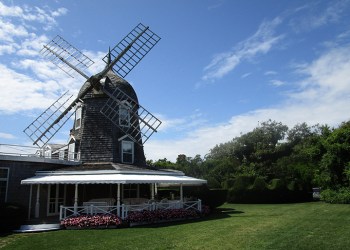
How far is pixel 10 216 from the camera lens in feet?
51.0

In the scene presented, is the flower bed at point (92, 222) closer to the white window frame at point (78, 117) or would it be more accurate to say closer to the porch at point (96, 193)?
the porch at point (96, 193)

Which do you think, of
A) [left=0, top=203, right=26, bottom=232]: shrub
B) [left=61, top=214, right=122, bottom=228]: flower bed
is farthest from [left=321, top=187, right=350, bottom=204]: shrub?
[left=0, top=203, right=26, bottom=232]: shrub

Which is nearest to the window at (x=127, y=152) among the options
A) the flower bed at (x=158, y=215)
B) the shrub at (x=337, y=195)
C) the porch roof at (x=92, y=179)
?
the porch roof at (x=92, y=179)

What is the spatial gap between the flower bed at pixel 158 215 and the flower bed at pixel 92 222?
792 mm

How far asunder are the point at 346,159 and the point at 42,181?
26289 millimetres

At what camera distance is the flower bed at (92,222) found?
16.0 metres

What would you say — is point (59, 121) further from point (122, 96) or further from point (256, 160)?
point (256, 160)

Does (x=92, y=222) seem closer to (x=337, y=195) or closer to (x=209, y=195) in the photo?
(x=209, y=195)

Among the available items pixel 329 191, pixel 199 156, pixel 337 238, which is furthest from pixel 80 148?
pixel 199 156

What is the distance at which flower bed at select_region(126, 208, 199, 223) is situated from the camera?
16.8 metres

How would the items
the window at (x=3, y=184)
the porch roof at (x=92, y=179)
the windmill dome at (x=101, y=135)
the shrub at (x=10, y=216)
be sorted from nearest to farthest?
1. the shrub at (x=10, y=216)
2. the porch roof at (x=92, y=179)
3. the window at (x=3, y=184)
4. the windmill dome at (x=101, y=135)

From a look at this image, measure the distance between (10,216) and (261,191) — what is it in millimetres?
22704

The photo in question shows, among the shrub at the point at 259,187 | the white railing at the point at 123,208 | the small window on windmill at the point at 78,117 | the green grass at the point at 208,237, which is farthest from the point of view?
the shrub at the point at 259,187

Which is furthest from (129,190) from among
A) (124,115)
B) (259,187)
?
(259,187)
